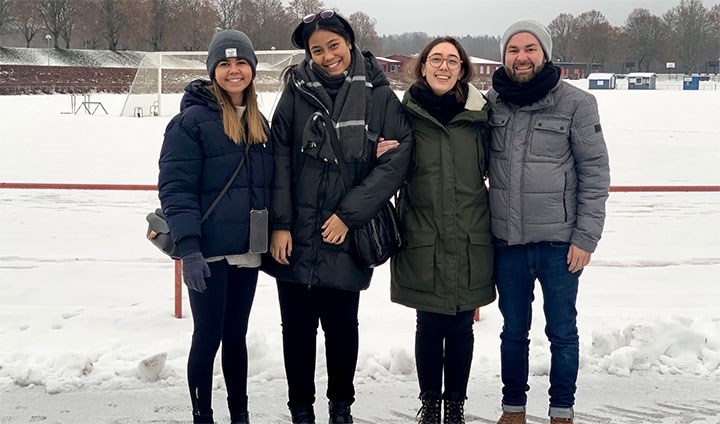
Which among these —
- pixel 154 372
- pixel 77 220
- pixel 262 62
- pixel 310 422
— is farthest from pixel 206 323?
pixel 262 62

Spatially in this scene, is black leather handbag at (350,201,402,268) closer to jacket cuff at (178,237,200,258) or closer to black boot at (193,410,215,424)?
jacket cuff at (178,237,200,258)

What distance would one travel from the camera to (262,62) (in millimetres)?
26328

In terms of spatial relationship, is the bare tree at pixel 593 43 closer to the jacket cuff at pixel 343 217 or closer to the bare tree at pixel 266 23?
the bare tree at pixel 266 23

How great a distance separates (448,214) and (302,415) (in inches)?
47.9

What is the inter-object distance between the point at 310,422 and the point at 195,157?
4.64ft

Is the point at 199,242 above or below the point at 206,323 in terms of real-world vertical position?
above

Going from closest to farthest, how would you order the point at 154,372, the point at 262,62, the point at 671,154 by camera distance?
the point at 154,372 < the point at 671,154 < the point at 262,62

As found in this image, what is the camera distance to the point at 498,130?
137 inches

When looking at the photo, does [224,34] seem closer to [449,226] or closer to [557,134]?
[449,226]

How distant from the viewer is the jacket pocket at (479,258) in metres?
3.46

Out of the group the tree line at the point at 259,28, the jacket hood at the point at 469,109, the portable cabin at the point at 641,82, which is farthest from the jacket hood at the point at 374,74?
the portable cabin at the point at 641,82

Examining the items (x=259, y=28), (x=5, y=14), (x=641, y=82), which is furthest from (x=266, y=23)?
(x=641, y=82)

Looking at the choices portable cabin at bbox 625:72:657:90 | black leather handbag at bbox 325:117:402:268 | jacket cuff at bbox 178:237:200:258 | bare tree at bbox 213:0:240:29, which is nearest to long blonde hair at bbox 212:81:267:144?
black leather handbag at bbox 325:117:402:268

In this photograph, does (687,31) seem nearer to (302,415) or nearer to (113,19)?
(113,19)
